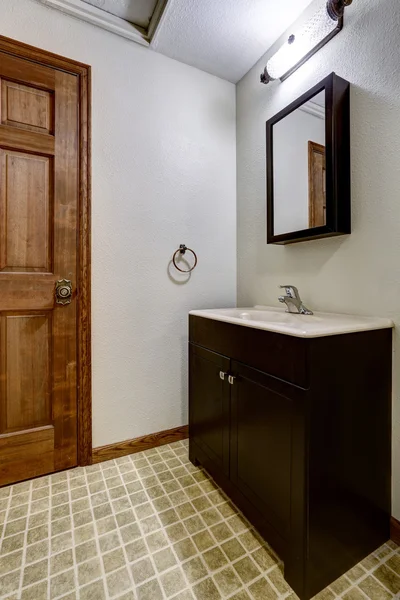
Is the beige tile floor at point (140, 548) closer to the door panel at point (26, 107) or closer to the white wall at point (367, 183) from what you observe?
the white wall at point (367, 183)

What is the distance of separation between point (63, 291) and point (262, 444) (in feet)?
3.86

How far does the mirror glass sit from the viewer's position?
4.33ft

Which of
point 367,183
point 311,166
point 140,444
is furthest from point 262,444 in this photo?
point 311,166

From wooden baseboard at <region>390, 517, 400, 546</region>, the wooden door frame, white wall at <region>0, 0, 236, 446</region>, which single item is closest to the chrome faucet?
white wall at <region>0, 0, 236, 446</region>

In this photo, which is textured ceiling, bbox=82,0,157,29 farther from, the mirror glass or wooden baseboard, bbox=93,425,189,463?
wooden baseboard, bbox=93,425,189,463

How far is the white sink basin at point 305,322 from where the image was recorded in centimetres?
92

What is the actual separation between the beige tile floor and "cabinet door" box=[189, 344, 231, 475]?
0.66 ft

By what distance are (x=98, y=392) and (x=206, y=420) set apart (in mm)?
626

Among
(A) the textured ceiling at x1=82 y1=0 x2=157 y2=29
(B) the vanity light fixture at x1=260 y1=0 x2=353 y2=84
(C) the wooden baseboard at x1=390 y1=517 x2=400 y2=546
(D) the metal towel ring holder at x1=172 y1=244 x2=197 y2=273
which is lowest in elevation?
(C) the wooden baseboard at x1=390 y1=517 x2=400 y2=546

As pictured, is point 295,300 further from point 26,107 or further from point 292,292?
point 26,107

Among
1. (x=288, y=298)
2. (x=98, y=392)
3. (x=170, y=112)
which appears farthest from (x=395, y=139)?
(x=98, y=392)

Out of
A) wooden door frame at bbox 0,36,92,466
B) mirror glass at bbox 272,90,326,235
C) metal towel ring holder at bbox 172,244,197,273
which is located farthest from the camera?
metal towel ring holder at bbox 172,244,197,273

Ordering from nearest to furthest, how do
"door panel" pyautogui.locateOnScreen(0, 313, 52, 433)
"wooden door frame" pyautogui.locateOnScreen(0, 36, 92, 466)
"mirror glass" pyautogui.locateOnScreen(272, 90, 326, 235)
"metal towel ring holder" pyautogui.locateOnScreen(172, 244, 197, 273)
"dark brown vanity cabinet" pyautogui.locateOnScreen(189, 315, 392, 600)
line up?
"dark brown vanity cabinet" pyautogui.locateOnScreen(189, 315, 392, 600) < "mirror glass" pyautogui.locateOnScreen(272, 90, 326, 235) < "door panel" pyautogui.locateOnScreen(0, 313, 52, 433) < "wooden door frame" pyautogui.locateOnScreen(0, 36, 92, 466) < "metal towel ring holder" pyautogui.locateOnScreen(172, 244, 197, 273)

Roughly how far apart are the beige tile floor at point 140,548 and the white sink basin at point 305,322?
824mm
